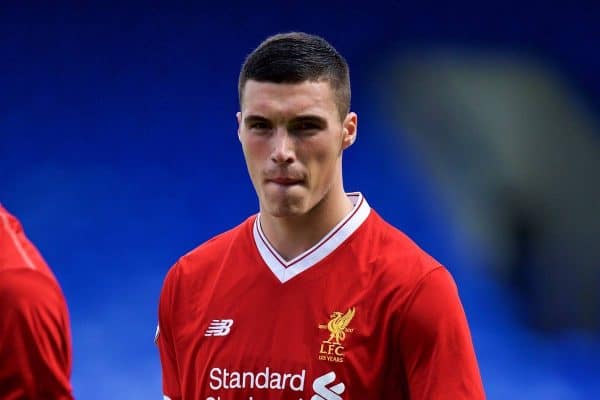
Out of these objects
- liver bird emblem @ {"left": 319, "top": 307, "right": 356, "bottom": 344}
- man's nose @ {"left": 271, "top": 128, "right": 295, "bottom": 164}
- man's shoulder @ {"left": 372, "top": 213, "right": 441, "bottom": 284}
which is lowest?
liver bird emblem @ {"left": 319, "top": 307, "right": 356, "bottom": 344}

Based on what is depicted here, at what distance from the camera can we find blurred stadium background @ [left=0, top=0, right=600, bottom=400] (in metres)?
4.24

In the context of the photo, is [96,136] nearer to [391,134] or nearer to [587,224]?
[391,134]

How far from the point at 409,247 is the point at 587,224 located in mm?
1843

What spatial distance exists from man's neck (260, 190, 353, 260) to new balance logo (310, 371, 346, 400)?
0.30 metres

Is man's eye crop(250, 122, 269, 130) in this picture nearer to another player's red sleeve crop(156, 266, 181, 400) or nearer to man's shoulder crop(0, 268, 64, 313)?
another player's red sleeve crop(156, 266, 181, 400)

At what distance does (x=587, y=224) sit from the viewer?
426 centimetres

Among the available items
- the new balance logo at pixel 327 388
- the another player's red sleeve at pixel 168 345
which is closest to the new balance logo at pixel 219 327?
the another player's red sleeve at pixel 168 345

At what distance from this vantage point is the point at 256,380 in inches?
96.7

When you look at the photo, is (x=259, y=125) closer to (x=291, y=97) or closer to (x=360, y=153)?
(x=291, y=97)

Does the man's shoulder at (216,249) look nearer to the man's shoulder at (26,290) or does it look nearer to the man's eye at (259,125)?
the man's eye at (259,125)

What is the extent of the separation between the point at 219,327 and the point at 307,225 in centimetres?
28

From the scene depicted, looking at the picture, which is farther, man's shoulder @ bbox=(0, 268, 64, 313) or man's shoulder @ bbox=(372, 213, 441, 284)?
man's shoulder @ bbox=(372, 213, 441, 284)

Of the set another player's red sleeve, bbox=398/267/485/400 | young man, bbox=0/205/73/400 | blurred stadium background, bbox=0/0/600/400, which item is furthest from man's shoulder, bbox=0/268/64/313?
blurred stadium background, bbox=0/0/600/400

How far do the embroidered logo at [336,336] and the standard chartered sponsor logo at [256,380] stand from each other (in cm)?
6
